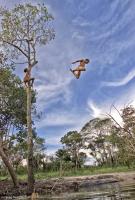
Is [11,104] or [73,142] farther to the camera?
[73,142]

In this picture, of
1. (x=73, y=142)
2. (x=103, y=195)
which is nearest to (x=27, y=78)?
(x=103, y=195)

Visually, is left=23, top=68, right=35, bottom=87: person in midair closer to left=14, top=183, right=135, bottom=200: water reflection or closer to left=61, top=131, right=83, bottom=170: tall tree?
left=14, top=183, right=135, bottom=200: water reflection

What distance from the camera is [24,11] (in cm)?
2759

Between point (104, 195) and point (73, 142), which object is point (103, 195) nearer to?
point (104, 195)

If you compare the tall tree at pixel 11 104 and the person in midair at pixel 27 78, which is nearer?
the person in midair at pixel 27 78

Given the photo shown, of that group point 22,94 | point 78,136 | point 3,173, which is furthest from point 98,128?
point 22,94

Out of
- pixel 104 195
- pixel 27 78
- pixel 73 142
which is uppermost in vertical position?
pixel 73 142

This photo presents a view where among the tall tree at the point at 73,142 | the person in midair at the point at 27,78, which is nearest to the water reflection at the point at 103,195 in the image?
the person in midair at the point at 27,78

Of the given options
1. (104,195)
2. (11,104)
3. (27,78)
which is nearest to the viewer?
(104,195)

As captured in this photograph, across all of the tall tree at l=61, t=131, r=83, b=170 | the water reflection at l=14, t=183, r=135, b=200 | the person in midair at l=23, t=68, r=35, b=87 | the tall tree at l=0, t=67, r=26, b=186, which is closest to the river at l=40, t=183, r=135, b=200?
the water reflection at l=14, t=183, r=135, b=200

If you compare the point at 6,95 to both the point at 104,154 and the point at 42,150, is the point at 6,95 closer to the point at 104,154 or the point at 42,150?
the point at 42,150

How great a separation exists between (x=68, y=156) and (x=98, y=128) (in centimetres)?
880

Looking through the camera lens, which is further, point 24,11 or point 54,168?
point 54,168

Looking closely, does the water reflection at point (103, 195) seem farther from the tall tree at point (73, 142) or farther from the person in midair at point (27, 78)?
the tall tree at point (73, 142)
